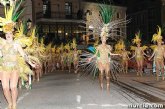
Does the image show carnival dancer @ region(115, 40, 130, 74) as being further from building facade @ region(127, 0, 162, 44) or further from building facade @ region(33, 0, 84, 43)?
building facade @ region(33, 0, 84, 43)

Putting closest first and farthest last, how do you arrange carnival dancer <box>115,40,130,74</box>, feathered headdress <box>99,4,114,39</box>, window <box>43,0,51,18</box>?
feathered headdress <box>99,4,114,39</box>
carnival dancer <box>115,40,130,74</box>
window <box>43,0,51,18</box>

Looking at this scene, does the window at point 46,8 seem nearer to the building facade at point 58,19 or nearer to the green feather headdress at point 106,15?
the building facade at point 58,19

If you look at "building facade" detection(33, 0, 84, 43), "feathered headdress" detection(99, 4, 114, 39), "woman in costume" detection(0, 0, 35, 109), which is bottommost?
"woman in costume" detection(0, 0, 35, 109)

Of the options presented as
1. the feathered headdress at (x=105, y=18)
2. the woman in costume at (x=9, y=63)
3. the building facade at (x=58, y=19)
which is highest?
the building facade at (x=58, y=19)

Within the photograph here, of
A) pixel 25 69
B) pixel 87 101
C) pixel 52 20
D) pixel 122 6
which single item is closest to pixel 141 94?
pixel 87 101

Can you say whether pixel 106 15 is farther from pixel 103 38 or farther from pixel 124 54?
pixel 124 54

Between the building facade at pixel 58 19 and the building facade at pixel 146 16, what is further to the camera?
the building facade at pixel 58 19

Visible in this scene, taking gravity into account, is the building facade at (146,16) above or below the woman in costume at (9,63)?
above

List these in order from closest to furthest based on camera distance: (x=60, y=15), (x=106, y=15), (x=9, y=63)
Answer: (x=9, y=63), (x=106, y=15), (x=60, y=15)

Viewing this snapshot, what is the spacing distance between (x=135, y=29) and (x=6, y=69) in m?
71.0

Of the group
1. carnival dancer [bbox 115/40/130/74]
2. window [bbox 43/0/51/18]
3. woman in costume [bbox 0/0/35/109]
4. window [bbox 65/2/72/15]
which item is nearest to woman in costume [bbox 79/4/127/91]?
woman in costume [bbox 0/0/35/109]

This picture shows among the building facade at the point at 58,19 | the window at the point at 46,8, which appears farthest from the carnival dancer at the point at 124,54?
the window at the point at 46,8

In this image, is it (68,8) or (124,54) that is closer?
(124,54)

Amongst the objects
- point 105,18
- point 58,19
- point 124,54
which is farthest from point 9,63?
point 58,19
